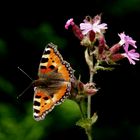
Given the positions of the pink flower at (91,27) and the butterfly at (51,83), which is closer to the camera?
the butterfly at (51,83)

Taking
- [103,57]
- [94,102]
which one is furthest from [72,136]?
[103,57]

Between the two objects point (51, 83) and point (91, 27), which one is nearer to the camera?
point (51, 83)

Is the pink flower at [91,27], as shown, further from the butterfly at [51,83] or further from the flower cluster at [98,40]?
the butterfly at [51,83]

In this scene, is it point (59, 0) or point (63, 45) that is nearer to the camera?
point (63, 45)

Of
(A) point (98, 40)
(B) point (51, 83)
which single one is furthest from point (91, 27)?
(B) point (51, 83)

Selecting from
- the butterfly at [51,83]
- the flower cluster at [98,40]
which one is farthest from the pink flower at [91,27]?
the butterfly at [51,83]

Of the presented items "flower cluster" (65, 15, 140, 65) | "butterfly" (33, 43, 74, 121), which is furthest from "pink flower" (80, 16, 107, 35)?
"butterfly" (33, 43, 74, 121)

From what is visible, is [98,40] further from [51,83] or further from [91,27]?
[51,83]

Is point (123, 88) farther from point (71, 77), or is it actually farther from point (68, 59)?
point (71, 77)
